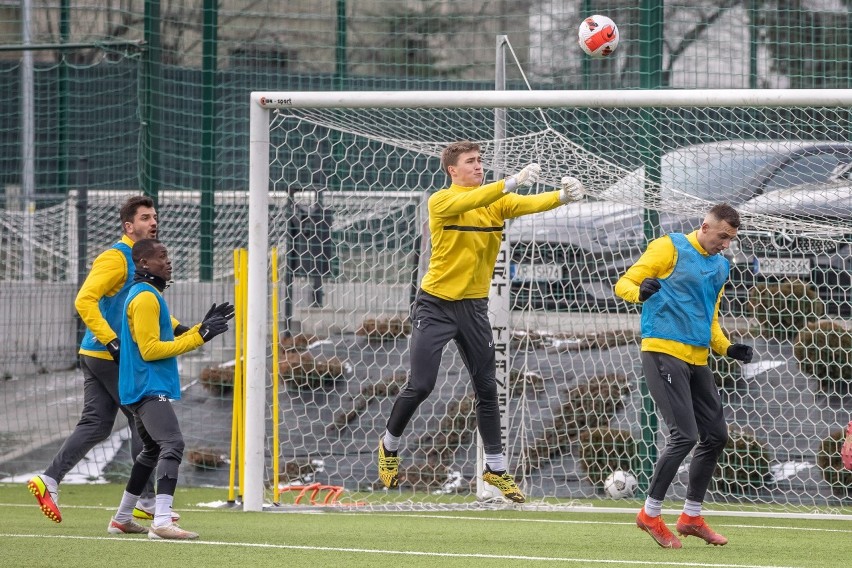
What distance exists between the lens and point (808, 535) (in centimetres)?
788

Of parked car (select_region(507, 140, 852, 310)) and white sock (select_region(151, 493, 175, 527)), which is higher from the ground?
parked car (select_region(507, 140, 852, 310))

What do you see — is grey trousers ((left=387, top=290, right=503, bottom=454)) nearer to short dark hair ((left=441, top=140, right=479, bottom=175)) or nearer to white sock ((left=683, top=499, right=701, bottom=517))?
short dark hair ((left=441, top=140, right=479, bottom=175))

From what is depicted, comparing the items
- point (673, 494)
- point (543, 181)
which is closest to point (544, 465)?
point (673, 494)

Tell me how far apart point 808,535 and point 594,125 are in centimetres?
435

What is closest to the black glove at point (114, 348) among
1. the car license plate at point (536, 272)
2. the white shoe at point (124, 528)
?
the white shoe at point (124, 528)

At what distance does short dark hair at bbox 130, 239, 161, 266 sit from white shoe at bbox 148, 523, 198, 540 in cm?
148

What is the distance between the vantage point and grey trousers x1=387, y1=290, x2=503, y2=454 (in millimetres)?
7281

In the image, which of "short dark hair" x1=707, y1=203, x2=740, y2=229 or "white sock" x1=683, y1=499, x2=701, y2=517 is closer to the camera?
"short dark hair" x1=707, y1=203, x2=740, y2=229

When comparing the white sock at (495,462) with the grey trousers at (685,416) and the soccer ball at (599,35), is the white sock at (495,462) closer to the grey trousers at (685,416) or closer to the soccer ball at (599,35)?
the grey trousers at (685,416)

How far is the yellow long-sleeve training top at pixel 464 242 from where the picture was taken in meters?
7.22

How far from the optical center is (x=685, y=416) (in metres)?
6.96

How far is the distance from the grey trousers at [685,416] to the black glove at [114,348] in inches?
120

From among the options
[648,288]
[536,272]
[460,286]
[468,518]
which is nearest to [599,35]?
[460,286]

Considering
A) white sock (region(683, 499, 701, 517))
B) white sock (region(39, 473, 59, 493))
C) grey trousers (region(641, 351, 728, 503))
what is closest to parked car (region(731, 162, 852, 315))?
grey trousers (region(641, 351, 728, 503))
